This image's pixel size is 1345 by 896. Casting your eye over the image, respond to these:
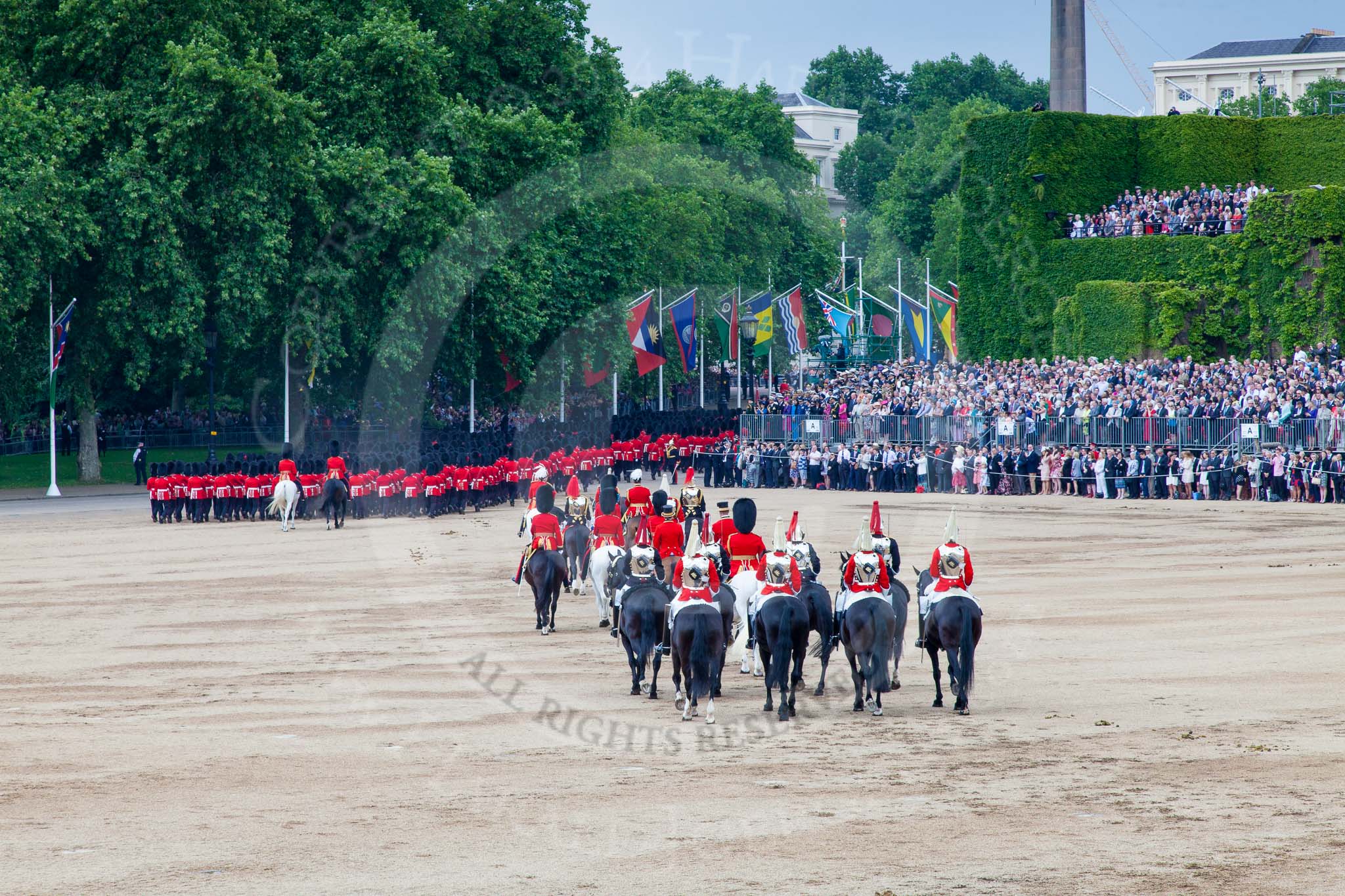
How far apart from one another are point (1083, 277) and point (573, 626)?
124ft

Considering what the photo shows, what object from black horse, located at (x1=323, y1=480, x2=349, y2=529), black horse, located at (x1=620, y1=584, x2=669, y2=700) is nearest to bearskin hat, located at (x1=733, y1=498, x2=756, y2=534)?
black horse, located at (x1=620, y1=584, x2=669, y2=700)

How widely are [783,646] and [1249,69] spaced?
124 metres

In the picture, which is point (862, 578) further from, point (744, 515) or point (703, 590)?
point (744, 515)

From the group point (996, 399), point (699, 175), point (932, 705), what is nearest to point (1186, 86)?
point (699, 175)

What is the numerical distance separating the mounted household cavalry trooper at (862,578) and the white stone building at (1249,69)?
11515 cm

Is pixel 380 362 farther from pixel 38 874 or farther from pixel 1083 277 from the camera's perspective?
pixel 38 874

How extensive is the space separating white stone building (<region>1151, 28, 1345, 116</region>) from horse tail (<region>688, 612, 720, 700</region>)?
117 metres

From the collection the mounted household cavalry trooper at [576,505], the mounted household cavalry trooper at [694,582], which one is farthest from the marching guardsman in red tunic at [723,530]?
the mounted household cavalry trooper at [576,505]

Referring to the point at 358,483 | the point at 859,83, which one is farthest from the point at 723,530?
the point at 859,83

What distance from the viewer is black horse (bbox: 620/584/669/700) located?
16438 mm

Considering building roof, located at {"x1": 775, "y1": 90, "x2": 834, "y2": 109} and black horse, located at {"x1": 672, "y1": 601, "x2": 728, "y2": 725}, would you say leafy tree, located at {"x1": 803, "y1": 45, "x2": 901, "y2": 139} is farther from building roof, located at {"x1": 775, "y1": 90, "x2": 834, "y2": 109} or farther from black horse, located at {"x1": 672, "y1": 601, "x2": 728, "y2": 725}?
black horse, located at {"x1": 672, "y1": 601, "x2": 728, "y2": 725}

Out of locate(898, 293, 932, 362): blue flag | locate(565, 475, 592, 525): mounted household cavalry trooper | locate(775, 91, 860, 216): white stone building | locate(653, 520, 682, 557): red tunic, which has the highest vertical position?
locate(775, 91, 860, 216): white stone building

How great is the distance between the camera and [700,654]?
15188mm

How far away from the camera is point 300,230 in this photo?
4884 cm
